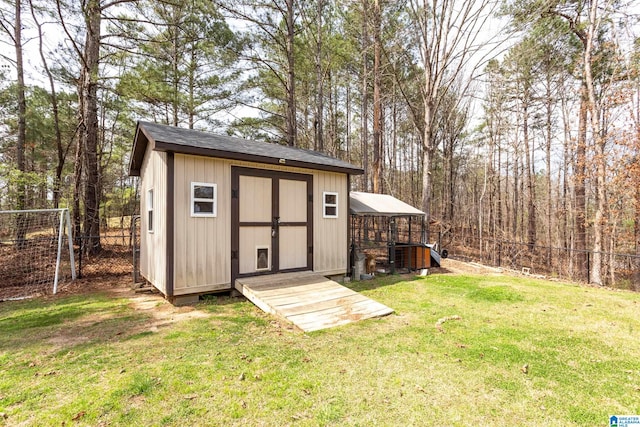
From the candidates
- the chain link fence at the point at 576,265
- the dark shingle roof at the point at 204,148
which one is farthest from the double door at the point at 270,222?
the chain link fence at the point at 576,265

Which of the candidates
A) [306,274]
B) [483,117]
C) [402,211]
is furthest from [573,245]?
[306,274]

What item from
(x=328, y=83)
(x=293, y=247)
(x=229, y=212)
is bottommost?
(x=293, y=247)

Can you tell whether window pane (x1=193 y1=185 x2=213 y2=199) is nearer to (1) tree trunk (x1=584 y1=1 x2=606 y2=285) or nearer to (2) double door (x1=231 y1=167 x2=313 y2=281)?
(2) double door (x1=231 y1=167 x2=313 y2=281)

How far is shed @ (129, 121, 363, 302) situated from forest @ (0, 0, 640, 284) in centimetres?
470

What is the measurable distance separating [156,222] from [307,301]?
125 inches

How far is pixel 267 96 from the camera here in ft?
41.6

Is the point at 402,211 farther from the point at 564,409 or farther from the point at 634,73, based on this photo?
the point at 634,73

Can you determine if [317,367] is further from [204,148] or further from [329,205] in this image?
[329,205]

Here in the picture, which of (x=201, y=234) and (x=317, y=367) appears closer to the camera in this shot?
(x=317, y=367)

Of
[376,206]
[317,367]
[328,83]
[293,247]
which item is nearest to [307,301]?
[293,247]

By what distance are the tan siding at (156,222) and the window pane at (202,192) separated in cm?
46

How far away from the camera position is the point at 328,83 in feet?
51.2

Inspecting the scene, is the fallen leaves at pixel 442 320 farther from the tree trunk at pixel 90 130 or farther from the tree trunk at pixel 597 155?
the tree trunk at pixel 90 130

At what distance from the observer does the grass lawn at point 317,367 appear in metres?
2.12
